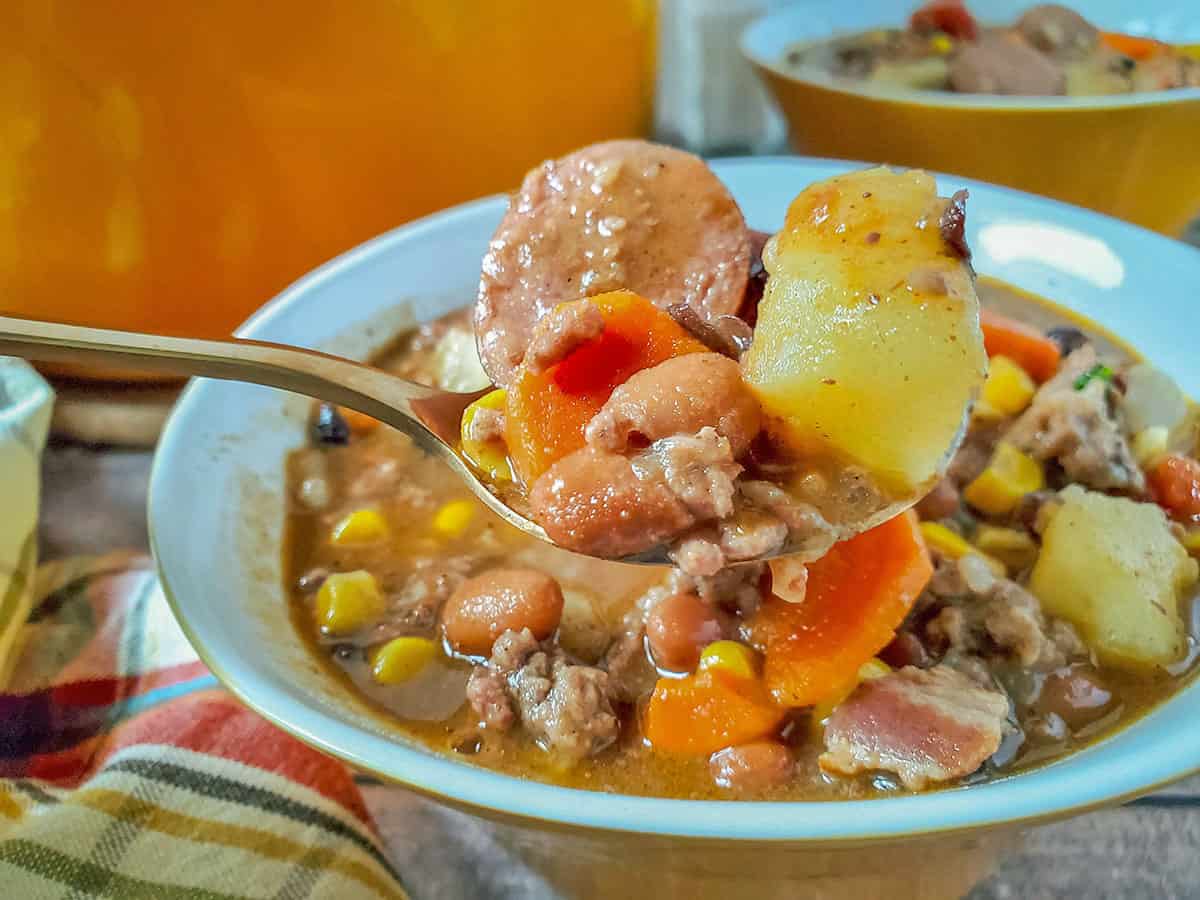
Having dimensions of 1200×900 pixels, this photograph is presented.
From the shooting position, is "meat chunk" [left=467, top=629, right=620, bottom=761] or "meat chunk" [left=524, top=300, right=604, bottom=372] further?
"meat chunk" [left=467, top=629, right=620, bottom=761]

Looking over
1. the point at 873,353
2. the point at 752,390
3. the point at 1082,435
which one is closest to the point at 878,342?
the point at 873,353

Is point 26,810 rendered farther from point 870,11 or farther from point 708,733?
point 870,11

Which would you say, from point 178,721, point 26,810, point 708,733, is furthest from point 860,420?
point 26,810

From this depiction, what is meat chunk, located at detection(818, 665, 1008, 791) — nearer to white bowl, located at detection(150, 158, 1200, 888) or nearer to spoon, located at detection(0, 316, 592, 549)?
white bowl, located at detection(150, 158, 1200, 888)

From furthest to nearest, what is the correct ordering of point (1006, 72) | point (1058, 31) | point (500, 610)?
point (1058, 31)
point (1006, 72)
point (500, 610)

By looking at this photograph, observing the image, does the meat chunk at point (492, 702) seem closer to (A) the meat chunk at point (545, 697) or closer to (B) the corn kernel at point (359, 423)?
(A) the meat chunk at point (545, 697)

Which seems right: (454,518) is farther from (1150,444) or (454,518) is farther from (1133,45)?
(1133,45)

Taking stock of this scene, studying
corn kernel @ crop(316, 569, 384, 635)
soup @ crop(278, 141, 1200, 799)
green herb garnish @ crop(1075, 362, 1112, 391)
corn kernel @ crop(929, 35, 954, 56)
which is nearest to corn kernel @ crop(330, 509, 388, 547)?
soup @ crop(278, 141, 1200, 799)
